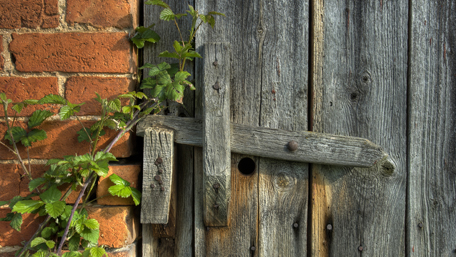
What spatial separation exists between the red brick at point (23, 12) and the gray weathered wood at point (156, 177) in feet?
1.75

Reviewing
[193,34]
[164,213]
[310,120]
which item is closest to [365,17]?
[310,120]

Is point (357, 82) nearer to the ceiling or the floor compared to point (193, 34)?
nearer to the floor

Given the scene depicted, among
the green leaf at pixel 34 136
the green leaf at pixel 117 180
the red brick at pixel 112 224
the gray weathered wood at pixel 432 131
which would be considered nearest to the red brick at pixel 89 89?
the green leaf at pixel 34 136

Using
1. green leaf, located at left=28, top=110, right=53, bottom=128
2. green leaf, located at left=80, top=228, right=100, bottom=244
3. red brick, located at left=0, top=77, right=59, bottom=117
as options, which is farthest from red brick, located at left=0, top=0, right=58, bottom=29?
green leaf, located at left=80, top=228, right=100, bottom=244

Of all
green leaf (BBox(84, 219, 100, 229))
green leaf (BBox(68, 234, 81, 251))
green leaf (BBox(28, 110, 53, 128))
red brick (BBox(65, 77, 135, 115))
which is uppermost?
red brick (BBox(65, 77, 135, 115))

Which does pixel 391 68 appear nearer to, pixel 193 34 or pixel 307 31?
pixel 307 31

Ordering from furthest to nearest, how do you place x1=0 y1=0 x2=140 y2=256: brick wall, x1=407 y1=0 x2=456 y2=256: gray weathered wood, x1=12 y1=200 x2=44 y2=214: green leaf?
x1=407 y1=0 x2=456 y2=256: gray weathered wood < x1=0 y1=0 x2=140 y2=256: brick wall < x1=12 y1=200 x2=44 y2=214: green leaf

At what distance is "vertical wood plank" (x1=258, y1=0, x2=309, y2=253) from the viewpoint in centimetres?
107

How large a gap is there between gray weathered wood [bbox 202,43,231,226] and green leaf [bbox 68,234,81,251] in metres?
0.45

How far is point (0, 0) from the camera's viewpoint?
958 mm

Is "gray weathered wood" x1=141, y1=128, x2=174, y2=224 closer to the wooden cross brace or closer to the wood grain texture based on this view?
the wooden cross brace

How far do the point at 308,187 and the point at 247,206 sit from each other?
0.82 feet

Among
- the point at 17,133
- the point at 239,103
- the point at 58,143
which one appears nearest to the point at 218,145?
the point at 239,103

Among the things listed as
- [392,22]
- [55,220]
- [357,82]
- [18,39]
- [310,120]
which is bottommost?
[55,220]
